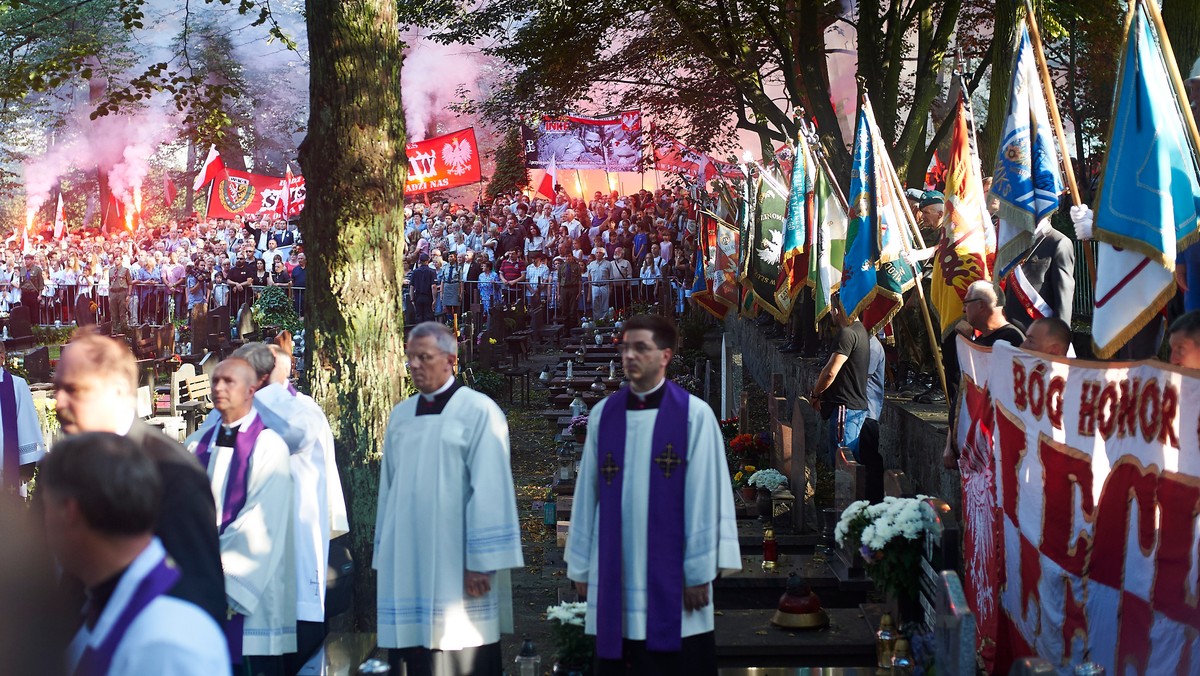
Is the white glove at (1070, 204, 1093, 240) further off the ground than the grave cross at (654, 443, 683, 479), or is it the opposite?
the white glove at (1070, 204, 1093, 240)

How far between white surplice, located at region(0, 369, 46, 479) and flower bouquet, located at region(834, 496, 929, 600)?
5748mm

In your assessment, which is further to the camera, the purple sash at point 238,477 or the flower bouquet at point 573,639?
the flower bouquet at point 573,639

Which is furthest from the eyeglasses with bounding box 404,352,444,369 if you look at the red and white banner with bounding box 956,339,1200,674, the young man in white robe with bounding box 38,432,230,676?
the young man in white robe with bounding box 38,432,230,676

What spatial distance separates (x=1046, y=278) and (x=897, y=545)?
237 cm

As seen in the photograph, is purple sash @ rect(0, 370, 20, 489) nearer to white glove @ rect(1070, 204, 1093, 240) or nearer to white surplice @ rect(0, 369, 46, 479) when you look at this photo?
white surplice @ rect(0, 369, 46, 479)

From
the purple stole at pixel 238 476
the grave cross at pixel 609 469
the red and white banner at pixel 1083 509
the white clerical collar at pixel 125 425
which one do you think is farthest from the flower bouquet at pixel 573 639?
the white clerical collar at pixel 125 425

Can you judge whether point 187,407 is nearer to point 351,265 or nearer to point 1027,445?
point 351,265

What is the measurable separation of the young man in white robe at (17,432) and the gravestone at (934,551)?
5.80 m

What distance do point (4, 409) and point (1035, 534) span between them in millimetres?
6682

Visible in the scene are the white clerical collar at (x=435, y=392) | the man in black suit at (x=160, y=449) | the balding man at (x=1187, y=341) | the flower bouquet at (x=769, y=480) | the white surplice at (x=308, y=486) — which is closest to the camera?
the man in black suit at (x=160, y=449)

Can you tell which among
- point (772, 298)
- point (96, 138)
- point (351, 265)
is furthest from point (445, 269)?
point (96, 138)

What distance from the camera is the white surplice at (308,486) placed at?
671cm

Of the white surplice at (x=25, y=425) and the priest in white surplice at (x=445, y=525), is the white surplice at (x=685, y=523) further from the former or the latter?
the white surplice at (x=25, y=425)

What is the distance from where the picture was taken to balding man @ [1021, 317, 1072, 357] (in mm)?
6328
